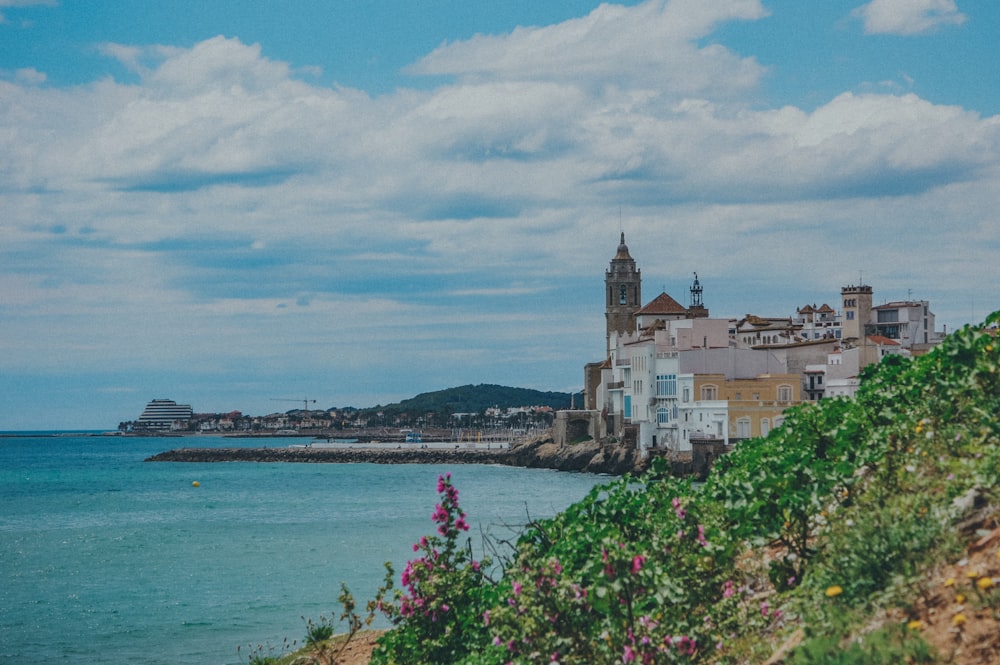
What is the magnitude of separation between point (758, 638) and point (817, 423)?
245cm

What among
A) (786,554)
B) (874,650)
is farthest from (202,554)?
(874,650)

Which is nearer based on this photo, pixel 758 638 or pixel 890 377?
pixel 758 638

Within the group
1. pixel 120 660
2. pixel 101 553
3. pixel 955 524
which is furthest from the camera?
pixel 101 553

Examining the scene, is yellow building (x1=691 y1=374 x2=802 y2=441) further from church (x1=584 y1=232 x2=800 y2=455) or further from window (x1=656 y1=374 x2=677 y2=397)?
window (x1=656 y1=374 x2=677 y2=397)

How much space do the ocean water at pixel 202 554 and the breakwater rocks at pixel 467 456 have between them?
2391mm

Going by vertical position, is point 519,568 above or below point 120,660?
above

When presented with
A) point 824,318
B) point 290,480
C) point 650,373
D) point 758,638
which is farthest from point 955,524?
point 824,318

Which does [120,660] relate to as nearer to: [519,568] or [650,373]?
[519,568]

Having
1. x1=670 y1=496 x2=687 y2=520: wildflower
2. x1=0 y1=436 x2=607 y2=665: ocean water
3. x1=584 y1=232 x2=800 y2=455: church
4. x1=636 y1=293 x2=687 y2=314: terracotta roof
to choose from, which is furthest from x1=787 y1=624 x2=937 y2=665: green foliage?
x1=636 y1=293 x2=687 y2=314: terracotta roof

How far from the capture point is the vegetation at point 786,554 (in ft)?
21.3

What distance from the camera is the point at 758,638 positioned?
741cm

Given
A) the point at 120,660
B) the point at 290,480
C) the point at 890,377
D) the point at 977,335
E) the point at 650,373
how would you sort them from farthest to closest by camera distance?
1. the point at 290,480
2. the point at 650,373
3. the point at 120,660
4. the point at 890,377
5. the point at 977,335

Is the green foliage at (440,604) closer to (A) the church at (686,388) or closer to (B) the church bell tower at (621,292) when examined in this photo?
(A) the church at (686,388)

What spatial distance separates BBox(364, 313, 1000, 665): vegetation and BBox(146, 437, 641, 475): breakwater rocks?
196ft
